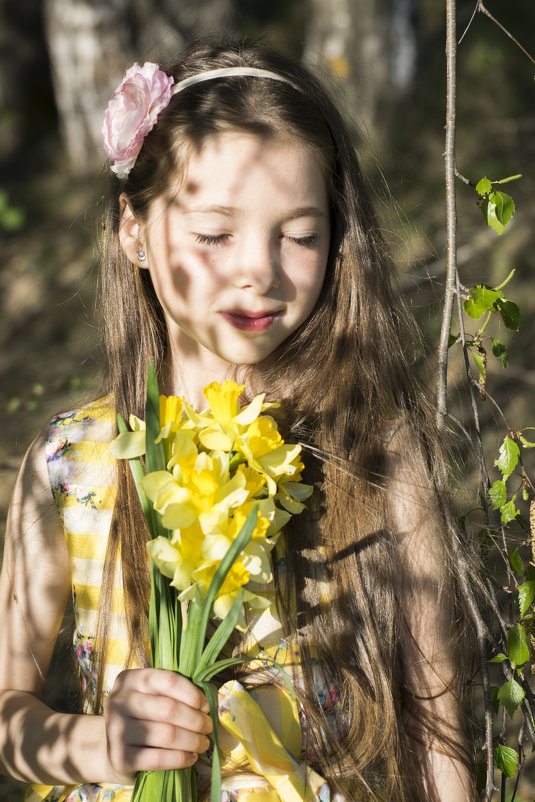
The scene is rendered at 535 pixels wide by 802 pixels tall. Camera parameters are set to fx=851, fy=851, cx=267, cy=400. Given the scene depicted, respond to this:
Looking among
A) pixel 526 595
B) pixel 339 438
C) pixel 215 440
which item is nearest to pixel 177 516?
pixel 215 440

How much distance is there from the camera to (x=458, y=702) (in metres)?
1.76

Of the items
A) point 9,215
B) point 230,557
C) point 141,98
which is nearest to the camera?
point 230,557

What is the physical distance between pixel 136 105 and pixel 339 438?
0.84 metres

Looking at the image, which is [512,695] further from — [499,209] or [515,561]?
[499,209]

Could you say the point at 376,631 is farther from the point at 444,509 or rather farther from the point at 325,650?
the point at 444,509

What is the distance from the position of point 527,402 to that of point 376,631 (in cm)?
288

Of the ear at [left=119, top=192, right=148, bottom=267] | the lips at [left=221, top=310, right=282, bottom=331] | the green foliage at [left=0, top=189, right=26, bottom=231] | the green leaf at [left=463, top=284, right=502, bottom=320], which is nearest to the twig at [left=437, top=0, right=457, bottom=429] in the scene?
the green leaf at [left=463, top=284, right=502, bottom=320]

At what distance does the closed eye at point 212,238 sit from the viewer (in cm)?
166

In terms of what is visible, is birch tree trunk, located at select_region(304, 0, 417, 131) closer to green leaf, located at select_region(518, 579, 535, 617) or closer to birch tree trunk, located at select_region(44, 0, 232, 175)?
birch tree trunk, located at select_region(44, 0, 232, 175)

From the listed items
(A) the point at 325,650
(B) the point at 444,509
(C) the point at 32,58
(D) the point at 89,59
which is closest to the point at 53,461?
(A) the point at 325,650

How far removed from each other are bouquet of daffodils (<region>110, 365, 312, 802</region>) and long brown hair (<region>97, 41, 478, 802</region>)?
0.28 metres

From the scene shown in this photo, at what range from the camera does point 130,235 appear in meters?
1.96

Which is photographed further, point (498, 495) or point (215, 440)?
point (498, 495)

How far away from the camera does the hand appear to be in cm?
143
